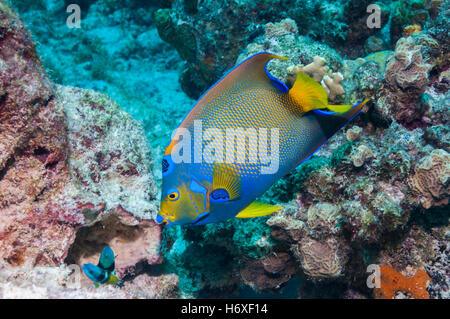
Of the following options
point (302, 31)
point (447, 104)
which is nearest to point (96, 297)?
point (447, 104)

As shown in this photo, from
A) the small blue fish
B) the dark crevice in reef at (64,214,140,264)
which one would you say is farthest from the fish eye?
the dark crevice in reef at (64,214,140,264)

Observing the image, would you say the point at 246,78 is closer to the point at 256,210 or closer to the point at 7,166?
the point at 256,210

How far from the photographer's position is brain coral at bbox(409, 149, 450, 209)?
8.26 feet

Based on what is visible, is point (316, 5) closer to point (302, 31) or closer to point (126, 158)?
point (302, 31)

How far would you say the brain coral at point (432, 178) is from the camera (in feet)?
8.26

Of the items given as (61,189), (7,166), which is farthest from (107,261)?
(7,166)

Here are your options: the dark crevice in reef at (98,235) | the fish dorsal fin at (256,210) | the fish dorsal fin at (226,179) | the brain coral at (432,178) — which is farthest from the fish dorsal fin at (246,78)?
the brain coral at (432,178)

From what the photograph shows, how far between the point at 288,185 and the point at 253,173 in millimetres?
1540

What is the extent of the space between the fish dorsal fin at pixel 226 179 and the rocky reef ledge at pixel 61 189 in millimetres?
1028

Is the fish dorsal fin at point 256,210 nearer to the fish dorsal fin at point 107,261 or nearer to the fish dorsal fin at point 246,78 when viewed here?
the fish dorsal fin at point 246,78

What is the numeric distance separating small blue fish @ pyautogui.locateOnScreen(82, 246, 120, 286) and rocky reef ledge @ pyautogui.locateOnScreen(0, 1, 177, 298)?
0.23 ft

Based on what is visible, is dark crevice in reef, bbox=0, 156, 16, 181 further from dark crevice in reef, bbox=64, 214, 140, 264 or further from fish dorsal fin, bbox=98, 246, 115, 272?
fish dorsal fin, bbox=98, 246, 115, 272

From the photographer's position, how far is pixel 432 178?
99.7 inches

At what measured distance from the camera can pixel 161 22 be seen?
19.2 feet
